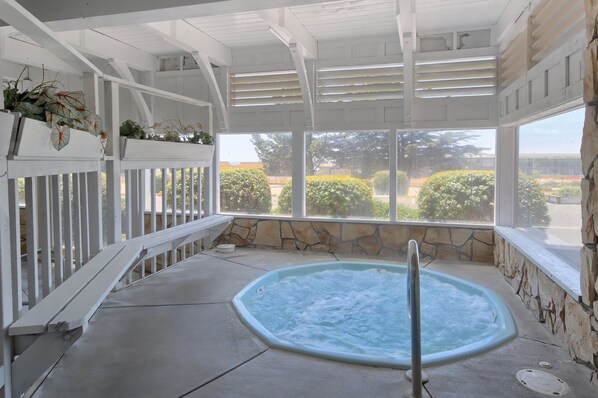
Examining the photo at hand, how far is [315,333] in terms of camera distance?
13.5 ft

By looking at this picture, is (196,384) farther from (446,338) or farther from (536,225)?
(536,225)

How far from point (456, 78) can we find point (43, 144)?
546cm

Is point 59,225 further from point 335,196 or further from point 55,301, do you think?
point 335,196

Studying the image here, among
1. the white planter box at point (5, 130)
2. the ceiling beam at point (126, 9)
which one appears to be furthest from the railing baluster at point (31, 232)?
the ceiling beam at point (126, 9)

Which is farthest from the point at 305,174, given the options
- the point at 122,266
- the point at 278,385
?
the point at 278,385

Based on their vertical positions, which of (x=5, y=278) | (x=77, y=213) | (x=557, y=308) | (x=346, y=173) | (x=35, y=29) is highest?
(x=35, y=29)

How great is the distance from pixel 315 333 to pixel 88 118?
8.92 ft

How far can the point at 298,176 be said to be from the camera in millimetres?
7105

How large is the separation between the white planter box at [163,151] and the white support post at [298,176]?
138 centimetres

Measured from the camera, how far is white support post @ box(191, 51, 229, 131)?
6543 mm

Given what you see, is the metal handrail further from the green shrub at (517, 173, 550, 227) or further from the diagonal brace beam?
the diagonal brace beam

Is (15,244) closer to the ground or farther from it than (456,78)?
closer to the ground

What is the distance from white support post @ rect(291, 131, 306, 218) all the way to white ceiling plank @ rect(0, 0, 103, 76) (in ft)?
12.6

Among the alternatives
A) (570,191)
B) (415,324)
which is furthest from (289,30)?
(415,324)
